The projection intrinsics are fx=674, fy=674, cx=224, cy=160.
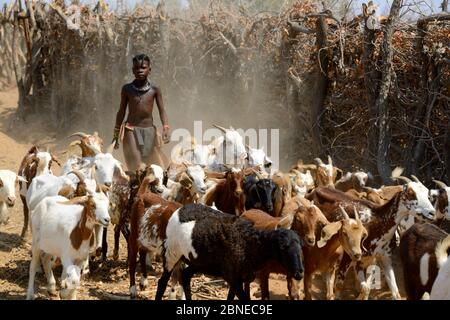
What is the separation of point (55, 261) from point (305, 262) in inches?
113

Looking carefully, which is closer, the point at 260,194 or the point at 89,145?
the point at 260,194

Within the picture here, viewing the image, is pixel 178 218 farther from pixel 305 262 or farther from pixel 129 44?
pixel 129 44

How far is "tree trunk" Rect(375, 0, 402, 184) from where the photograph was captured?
10727 mm

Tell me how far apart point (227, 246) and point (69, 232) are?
1.74 m

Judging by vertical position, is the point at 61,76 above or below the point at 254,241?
above

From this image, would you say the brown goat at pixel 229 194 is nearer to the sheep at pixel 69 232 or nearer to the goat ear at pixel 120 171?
the goat ear at pixel 120 171

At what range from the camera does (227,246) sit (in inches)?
239

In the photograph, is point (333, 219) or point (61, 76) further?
point (61, 76)

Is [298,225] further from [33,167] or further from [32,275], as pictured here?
[33,167]

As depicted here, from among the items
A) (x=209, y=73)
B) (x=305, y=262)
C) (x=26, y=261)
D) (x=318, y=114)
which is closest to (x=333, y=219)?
(x=305, y=262)

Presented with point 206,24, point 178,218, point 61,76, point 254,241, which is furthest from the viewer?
point 61,76

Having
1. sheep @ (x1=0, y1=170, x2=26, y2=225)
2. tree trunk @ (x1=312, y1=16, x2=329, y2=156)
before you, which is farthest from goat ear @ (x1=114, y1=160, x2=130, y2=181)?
tree trunk @ (x1=312, y1=16, x2=329, y2=156)

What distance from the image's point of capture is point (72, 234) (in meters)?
6.77

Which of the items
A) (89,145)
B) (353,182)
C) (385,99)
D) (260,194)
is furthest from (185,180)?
(385,99)
